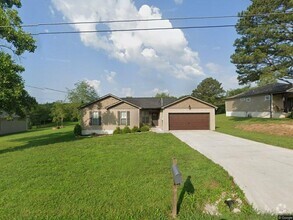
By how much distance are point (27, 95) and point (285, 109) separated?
27.9 metres

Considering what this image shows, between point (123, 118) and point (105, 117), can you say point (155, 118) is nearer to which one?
point (123, 118)

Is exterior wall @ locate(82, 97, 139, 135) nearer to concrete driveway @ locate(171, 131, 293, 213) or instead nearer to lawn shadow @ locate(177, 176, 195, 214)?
concrete driveway @ locate(171, 131, 293, 213)

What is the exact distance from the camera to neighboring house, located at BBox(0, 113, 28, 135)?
3491 centimetres

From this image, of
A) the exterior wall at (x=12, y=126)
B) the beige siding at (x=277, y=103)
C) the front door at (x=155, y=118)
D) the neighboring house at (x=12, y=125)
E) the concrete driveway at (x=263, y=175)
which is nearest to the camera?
the concrete driveway at (x=263, y=175)

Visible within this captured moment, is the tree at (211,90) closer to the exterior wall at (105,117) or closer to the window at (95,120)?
the exterior wall at (105,117)

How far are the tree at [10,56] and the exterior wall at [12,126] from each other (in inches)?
895

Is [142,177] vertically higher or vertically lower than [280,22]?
lower

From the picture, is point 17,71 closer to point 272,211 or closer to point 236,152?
point 236,152

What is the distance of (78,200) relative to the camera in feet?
18.4

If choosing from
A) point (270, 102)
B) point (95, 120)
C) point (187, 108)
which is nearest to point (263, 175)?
point (187, 108)

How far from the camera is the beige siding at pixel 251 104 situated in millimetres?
31453

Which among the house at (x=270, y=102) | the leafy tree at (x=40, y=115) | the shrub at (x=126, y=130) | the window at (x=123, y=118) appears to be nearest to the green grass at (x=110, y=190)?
the shrub at (x=126, y=130)

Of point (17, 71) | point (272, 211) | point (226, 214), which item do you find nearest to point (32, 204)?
point (226, 214)

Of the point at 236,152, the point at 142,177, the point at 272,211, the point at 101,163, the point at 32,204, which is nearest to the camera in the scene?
the point at 272,211
